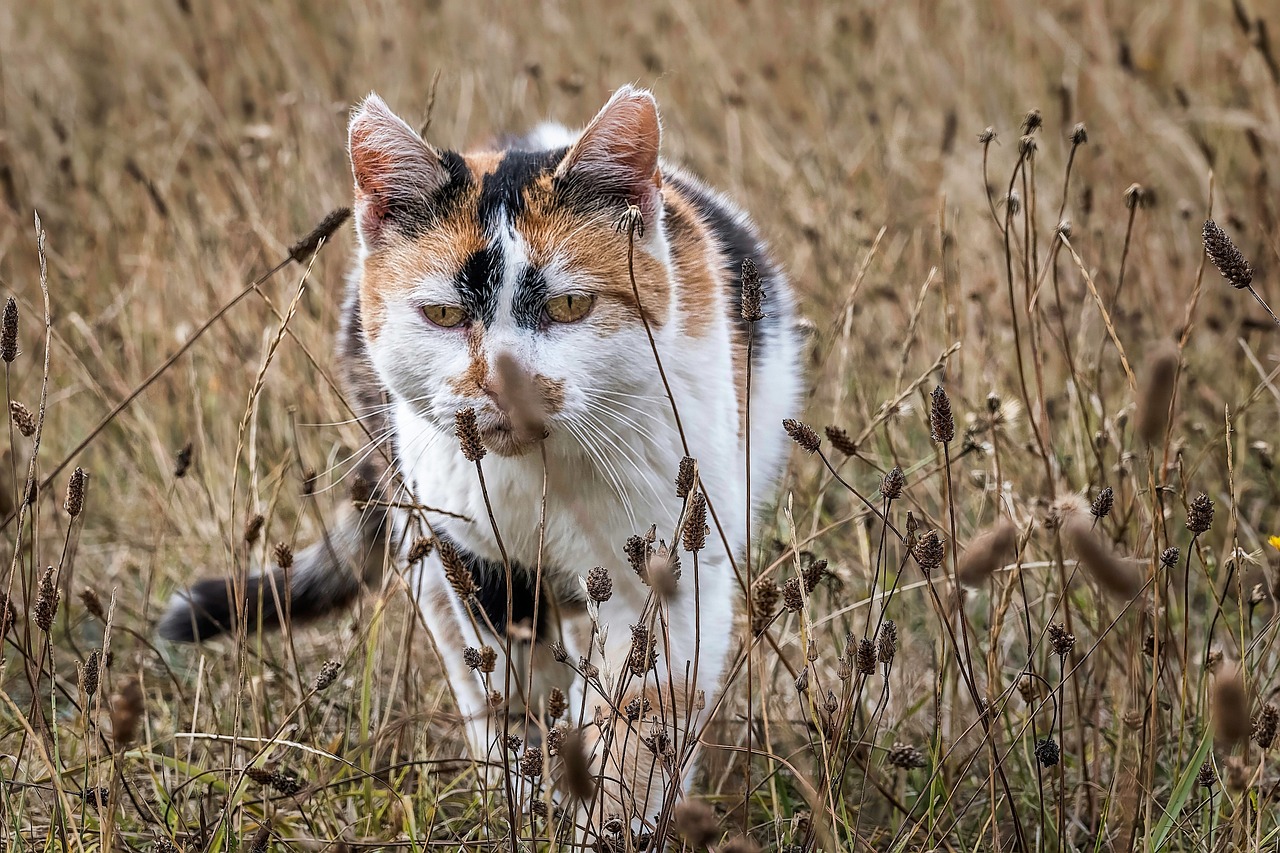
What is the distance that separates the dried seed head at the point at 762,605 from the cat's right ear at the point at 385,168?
37.5 inches

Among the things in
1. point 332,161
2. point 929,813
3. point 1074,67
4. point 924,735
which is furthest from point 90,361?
point 1074,67

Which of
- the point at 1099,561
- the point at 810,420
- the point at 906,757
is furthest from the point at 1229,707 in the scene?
the point at 810,420

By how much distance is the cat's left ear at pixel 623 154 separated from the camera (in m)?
2.07

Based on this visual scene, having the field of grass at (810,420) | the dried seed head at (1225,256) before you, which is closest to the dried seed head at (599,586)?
the field of grass at (810,420)

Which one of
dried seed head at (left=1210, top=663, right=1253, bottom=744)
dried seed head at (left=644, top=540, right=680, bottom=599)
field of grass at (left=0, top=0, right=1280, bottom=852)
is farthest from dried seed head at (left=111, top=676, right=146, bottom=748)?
dried seed head at (left=1210, top=663, right=1253, bottom=744)

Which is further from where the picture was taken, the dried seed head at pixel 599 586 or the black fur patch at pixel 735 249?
the black fur patch at pixel 735 249

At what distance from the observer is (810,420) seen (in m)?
3.43

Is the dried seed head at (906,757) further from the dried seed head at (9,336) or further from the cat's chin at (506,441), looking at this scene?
the dried seed head at (9,336)

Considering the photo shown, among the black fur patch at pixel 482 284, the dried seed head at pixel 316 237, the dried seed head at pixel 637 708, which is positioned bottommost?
the dried seed head at pixel 637 708

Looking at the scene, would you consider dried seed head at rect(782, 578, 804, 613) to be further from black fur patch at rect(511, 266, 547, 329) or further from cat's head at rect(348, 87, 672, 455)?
black fur patch at rect(511, 266, 547, 329)

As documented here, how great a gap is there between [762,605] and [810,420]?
6.07 ft

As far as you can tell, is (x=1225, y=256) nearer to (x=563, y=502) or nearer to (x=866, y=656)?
(x=866, y=656)

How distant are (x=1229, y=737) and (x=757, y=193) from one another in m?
3.56

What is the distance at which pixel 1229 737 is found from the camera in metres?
1.05
